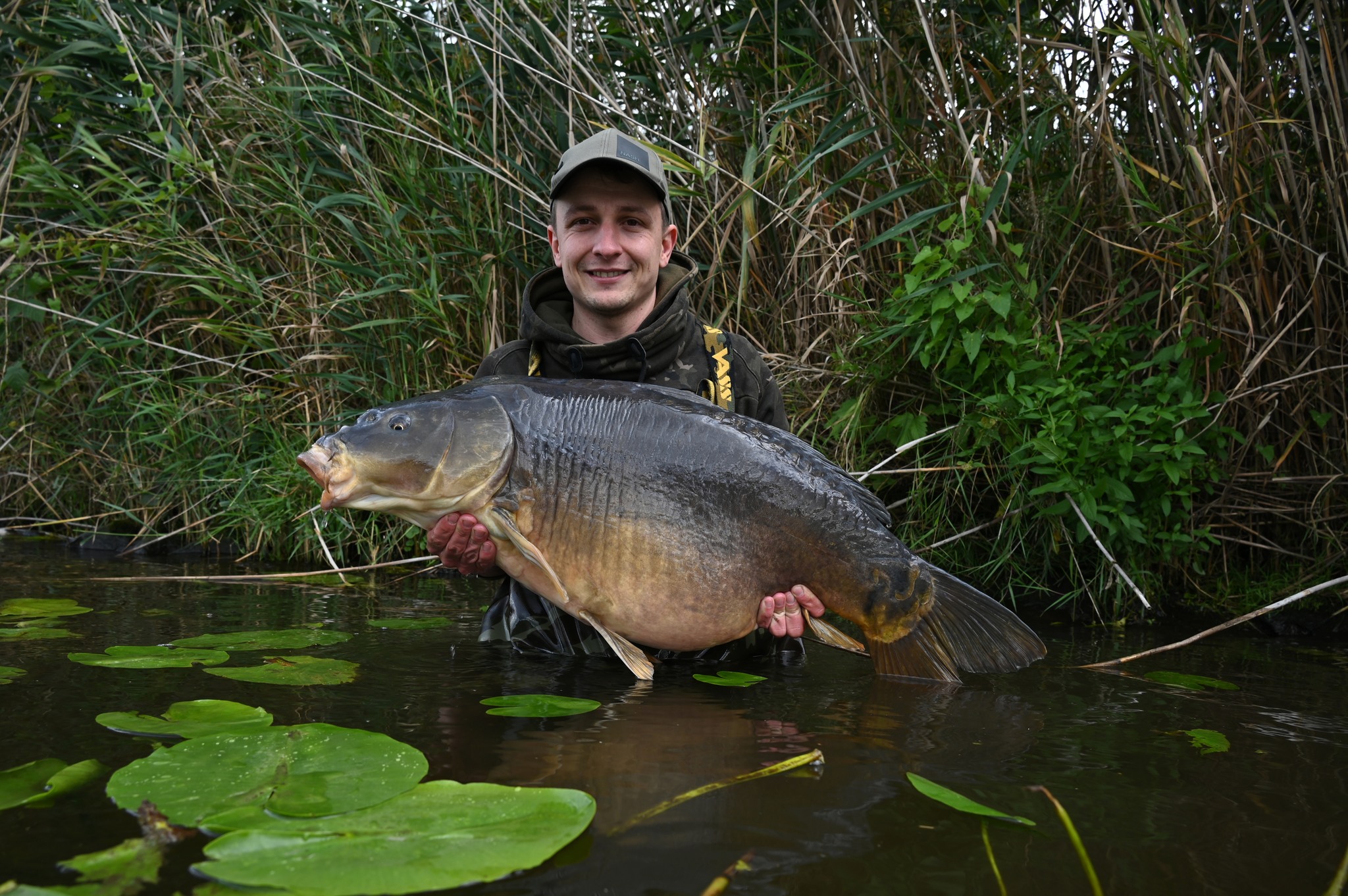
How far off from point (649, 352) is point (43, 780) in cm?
186

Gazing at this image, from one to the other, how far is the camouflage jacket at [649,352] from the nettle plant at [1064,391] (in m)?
0.65

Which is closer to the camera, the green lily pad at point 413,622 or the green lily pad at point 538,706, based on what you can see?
the green lily pad at point 538,706

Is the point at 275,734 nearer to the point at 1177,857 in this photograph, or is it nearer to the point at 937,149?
the point at 1177,857

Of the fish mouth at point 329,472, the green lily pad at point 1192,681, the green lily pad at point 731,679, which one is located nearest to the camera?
the fish mouth at point 329,472

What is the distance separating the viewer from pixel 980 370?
346 centimetres

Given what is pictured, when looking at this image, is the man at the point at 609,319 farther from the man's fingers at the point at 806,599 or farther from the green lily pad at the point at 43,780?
the green lily pad at the point at 43,780

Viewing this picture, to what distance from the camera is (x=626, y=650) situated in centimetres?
244

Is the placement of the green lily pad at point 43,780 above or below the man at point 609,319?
below

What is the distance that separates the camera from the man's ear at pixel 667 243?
3.17 metres

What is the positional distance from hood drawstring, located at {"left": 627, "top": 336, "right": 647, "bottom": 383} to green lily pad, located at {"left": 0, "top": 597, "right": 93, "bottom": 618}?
190 centimetres

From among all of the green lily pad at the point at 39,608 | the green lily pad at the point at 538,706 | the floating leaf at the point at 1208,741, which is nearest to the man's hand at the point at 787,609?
the green lily pad at the point at 538,706

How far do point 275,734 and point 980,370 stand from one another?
251 cm

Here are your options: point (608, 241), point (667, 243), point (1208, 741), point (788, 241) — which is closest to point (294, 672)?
point (608, 241)

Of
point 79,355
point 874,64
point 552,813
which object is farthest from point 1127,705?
point 79,355
